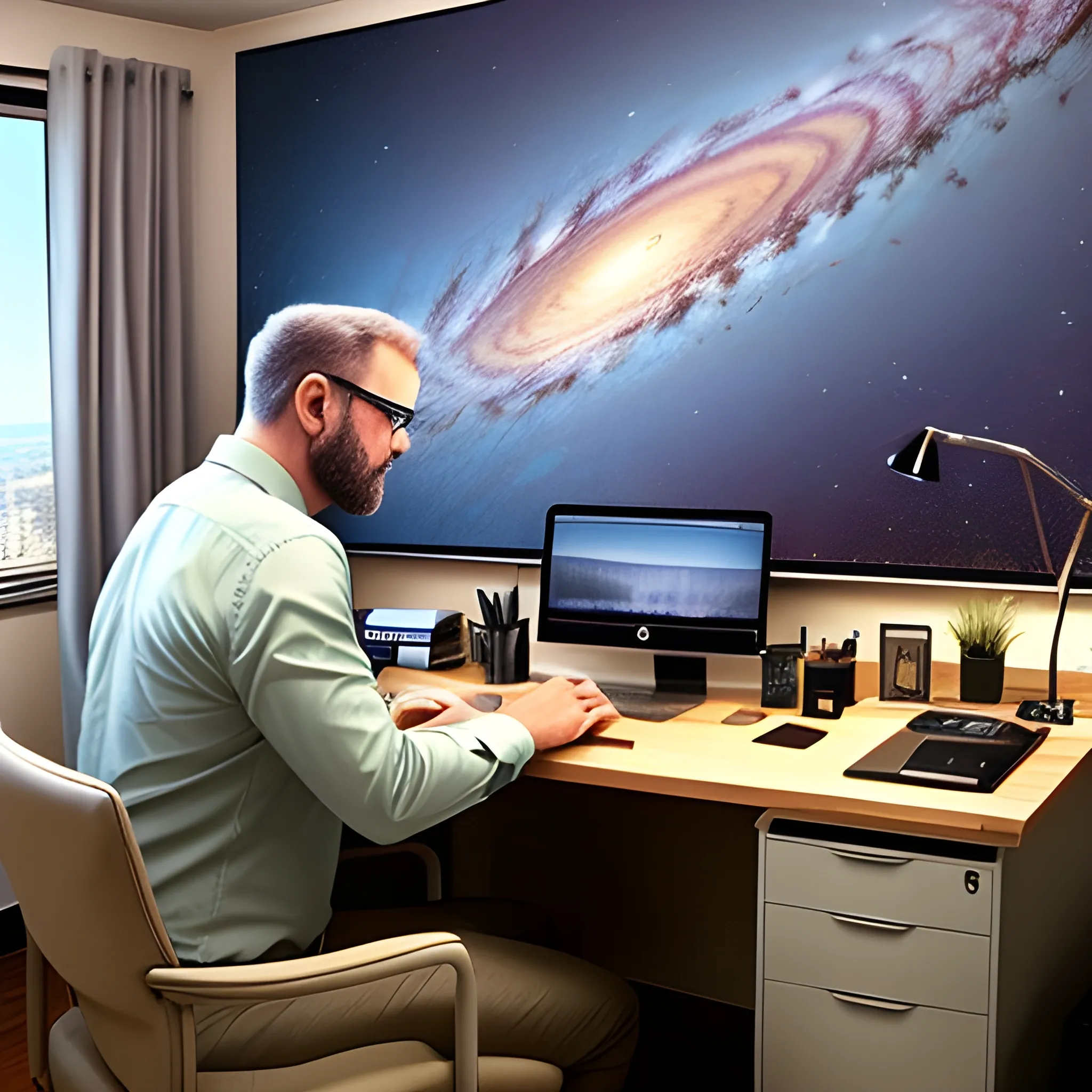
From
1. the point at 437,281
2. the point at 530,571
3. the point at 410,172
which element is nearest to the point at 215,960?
the point at 530,571

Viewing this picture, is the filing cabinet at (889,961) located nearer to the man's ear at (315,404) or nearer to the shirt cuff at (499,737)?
the shirt cuff at (499,737)

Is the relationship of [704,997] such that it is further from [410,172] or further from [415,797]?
[410,172]

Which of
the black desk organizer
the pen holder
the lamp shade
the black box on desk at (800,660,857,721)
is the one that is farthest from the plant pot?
the pen holder

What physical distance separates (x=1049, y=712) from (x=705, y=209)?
1.21 meters

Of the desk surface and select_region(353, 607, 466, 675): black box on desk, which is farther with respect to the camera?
select_region(353, 607, 466, 675): black box on desk

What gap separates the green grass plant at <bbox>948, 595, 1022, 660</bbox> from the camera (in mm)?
2199

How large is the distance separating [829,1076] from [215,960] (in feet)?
2.92

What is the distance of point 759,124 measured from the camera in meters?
2.40

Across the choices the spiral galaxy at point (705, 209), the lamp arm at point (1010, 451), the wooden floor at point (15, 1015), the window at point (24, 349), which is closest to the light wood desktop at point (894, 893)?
the lamp arm at point (1010, 451)

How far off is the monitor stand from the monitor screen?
64mm

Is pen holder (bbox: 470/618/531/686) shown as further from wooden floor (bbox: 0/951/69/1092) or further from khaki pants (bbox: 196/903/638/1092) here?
wooden floor (bbox: 0/951/69/1092)

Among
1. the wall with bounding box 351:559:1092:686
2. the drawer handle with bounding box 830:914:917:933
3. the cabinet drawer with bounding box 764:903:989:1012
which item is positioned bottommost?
the cabinet drawer with bounding box 764:903:989:1012

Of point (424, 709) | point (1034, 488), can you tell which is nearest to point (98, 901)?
point (424, 709)

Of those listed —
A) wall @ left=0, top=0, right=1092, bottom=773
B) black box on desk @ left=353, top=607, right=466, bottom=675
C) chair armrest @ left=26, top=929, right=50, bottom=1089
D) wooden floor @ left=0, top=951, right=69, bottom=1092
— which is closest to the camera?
chair armrest @ left=26, top=929, right=50, bottom=1089
